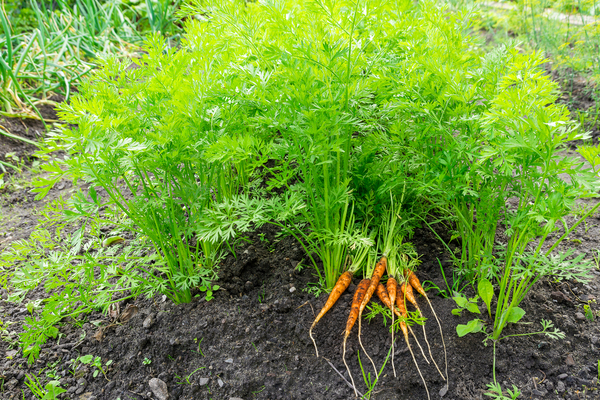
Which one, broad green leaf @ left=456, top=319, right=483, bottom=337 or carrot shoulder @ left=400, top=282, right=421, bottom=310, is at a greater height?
broad green leaf @ left=456, top=319, right=483, bottom=337

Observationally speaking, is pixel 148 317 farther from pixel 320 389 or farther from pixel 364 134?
pixel 364 134

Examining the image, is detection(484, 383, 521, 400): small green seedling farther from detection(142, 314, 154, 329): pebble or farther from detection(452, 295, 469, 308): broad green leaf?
detection(142, 314, 154, 329): pebble

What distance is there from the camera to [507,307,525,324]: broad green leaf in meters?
1.51

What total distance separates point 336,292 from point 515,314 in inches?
27.4

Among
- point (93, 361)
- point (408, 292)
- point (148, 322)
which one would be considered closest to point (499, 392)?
point (408, 292)

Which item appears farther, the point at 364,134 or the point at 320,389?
the point at 364,134

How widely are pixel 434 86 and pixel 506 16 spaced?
13.6 ft

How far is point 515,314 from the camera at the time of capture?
1.52 m

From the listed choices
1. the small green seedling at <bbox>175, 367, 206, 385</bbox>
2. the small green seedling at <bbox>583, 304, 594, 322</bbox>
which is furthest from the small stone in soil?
the small green seedling at <bbox>175, 367, 206, 385</bbox>

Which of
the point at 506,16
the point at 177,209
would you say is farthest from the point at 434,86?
the point at 506,16

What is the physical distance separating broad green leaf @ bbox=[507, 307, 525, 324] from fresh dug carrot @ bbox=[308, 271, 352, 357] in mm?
650

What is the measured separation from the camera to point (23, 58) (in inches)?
131

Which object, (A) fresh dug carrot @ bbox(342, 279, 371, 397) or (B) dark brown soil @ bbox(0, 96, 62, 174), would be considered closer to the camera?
(A) fresh dug carrot @ bbox(342, 279, 371, 397)

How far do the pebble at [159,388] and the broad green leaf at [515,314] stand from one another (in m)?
1.35
